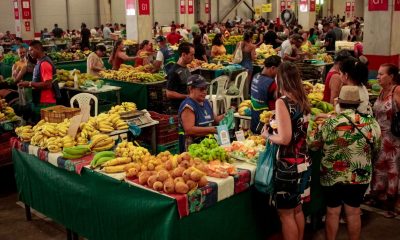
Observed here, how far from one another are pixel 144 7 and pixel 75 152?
11.8 meters

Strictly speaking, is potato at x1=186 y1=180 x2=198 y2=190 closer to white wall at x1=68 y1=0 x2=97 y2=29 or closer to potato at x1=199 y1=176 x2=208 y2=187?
potato at x1=199 y1=176 x2=208 y2=187

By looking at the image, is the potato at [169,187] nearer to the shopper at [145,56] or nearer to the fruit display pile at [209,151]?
the fruit display pile at [209,151]

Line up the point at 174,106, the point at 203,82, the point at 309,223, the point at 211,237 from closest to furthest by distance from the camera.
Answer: the point at 211,237 → the point at 203,82 → the point at 309,223 → the point at 174,106

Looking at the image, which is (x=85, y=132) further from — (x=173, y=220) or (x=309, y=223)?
(x=309, y=223)

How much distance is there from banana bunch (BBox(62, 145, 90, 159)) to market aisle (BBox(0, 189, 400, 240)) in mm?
1112

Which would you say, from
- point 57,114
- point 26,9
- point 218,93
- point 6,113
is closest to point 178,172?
point 57,114

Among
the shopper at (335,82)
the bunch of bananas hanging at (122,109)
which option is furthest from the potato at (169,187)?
the bunch of bananas hanging at (122,109)

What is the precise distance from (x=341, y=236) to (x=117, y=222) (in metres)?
2.41

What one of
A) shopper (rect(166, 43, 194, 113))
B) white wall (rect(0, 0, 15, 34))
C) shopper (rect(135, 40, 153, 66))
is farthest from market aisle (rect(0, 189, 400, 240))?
white wall (rect(0, 0, 15, 34))

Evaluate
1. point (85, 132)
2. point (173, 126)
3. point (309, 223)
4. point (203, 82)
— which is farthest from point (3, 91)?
point (309, 223)

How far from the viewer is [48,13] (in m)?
26.5

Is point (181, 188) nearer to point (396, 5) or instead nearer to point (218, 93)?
point (218, 93)

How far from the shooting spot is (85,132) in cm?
528

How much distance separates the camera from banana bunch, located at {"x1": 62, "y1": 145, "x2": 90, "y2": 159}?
15.4 ft
